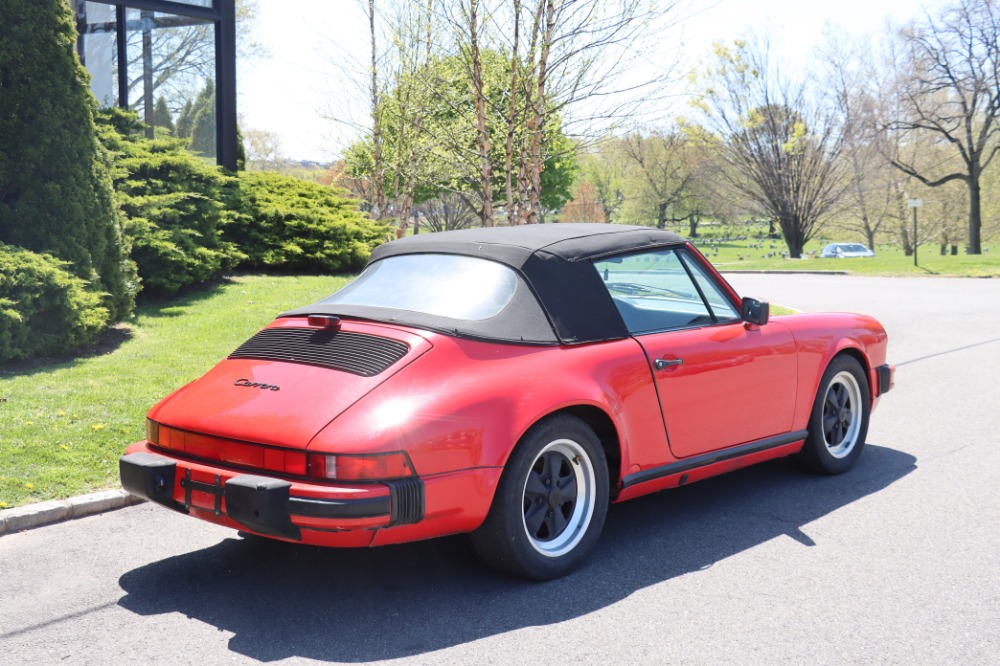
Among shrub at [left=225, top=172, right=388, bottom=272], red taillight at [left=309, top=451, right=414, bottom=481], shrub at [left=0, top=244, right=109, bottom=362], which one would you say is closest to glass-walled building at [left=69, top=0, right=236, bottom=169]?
shrub at [left=225, top=172, right=388, bottom=272]

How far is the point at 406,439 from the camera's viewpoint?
3.63 metres

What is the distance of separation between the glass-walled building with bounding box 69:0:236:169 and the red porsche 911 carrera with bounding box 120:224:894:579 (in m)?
12.6

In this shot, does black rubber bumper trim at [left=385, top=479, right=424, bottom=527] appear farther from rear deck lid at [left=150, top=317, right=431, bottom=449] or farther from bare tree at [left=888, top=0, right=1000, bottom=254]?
bare tree at [left=888, top=0, right=1000, bottom=254]

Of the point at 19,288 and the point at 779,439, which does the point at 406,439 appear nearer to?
the point at 779,439

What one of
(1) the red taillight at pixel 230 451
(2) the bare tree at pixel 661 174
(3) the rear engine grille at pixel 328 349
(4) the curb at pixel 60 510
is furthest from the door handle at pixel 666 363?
(2) the bare tree at pixel 661 174

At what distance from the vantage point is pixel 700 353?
4.87m

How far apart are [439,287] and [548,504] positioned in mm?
1133

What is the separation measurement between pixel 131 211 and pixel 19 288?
4075 mm

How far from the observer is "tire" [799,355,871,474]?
18.7 ft

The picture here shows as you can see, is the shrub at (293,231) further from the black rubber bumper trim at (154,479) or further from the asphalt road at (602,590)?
the black rubber bumper trim at (154,479)

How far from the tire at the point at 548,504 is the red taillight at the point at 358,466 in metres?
0.52

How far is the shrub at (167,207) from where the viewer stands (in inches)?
454

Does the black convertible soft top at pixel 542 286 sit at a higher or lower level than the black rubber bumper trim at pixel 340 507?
higher

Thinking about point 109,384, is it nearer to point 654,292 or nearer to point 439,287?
point 439,287
